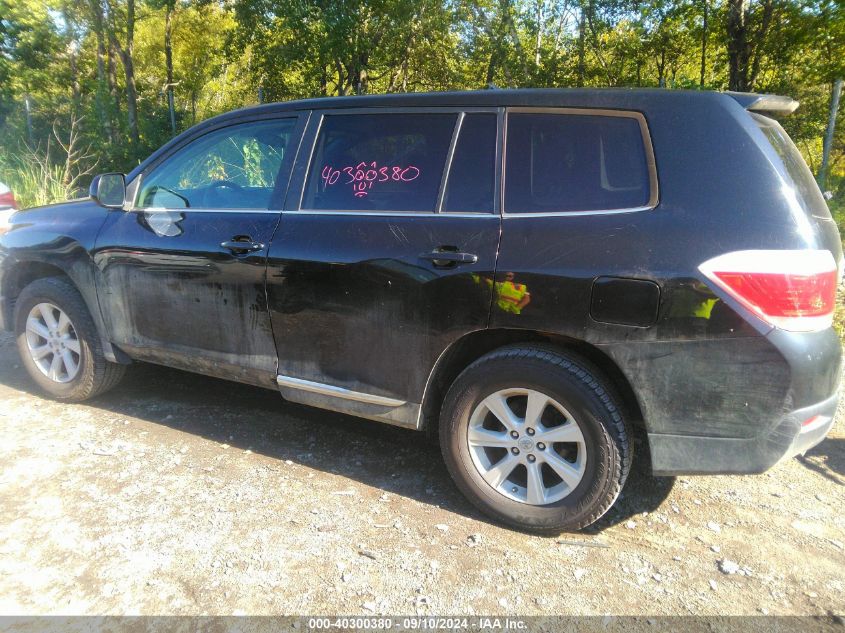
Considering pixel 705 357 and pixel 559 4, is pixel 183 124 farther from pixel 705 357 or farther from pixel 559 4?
pixel 705 357

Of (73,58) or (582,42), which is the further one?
Result: (73,58)

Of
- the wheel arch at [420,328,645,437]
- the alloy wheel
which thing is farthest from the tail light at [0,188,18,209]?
the alloy wheel

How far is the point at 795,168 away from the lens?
2.51 meters

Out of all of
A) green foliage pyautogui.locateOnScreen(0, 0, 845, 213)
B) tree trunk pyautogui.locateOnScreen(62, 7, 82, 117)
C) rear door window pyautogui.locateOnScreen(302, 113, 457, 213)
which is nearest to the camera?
rear door window pyautogui.locateOnScreen(302, 113, 457, 213)

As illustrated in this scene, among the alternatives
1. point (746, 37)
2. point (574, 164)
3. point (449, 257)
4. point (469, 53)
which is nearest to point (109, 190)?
point (449, 257)

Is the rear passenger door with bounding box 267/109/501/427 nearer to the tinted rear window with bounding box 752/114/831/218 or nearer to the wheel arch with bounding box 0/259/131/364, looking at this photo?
the tinted rear window with bounding box 752/114/831/218

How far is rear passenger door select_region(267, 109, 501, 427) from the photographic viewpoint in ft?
8.94

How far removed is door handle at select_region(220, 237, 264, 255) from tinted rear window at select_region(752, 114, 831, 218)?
2354mm

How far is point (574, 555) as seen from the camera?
2.64m

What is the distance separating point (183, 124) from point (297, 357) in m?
18.3

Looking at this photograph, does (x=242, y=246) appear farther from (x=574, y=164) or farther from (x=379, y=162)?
(x=574, y=164)

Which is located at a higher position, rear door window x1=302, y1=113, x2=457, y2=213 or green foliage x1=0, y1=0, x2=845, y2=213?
green foliage x1=0, y1=0, x2=845, y2=213

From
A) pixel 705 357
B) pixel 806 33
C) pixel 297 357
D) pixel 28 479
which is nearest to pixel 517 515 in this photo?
pixel 705 357

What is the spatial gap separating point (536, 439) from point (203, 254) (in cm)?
202
